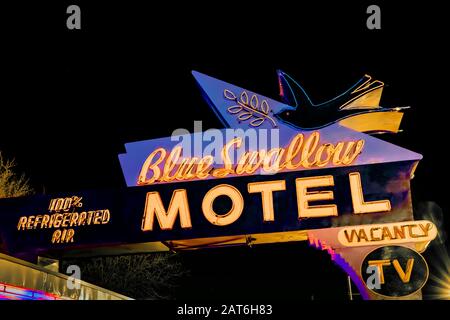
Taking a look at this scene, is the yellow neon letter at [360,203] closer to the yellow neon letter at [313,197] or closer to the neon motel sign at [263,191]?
the neon motel sign at [263,191]

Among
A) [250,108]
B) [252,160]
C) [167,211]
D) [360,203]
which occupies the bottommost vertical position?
[360,203]

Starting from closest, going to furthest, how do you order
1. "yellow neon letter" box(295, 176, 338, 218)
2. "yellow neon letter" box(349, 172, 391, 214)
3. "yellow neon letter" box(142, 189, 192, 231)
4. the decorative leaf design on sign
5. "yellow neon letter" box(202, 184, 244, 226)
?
"yellow neon letter" box(349, 172, 391, 214) < "yellow neon letter" box(295, 176, 338, 218) < "yellow neon letter" box(202, 184, 244, 226) < "yellow neon letter" box(142, 189, 192, 231) < the decorative leaf design on sign

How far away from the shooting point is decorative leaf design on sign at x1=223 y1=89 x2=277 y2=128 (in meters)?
14.2

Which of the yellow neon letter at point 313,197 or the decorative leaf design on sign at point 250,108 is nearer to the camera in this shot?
the yellow neon letter at point 313,197

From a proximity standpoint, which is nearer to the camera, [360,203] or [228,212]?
[360,203]

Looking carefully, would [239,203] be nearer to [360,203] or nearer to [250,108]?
[360,203]

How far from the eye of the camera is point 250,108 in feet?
47.5

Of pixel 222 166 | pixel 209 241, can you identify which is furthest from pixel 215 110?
pixel 209 241

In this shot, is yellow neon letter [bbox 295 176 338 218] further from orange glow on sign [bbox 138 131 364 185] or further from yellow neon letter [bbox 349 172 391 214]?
orange glow on sign [bbox 138 131 364 185]

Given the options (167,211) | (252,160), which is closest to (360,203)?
(252,160)

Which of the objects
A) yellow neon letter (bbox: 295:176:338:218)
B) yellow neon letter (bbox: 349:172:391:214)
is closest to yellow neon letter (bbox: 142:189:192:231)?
yellow neon letter (bbox: 295:176:338:218)

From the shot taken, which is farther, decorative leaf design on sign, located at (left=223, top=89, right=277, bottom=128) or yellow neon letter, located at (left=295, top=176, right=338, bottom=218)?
decorative leaf design on sign, located at (left=223, top=89, right=277, bottom=128)

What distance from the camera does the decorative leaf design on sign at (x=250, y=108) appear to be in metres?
14.2

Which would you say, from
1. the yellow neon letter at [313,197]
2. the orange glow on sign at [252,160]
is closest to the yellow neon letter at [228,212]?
the orange glow on sign at [252,160]
